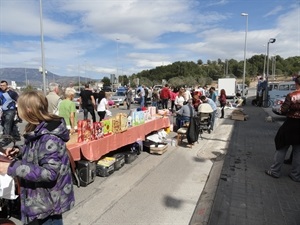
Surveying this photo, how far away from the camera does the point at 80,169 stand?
468cm

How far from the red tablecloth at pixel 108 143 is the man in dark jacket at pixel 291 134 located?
3.18 meters

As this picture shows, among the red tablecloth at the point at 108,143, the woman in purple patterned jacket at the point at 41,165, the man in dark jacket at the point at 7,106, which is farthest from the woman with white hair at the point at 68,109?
the woman in purple patterned jacket at the point at 41,165

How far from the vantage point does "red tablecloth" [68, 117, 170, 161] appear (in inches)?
175

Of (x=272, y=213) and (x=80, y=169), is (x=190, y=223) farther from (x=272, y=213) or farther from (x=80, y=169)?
(x=80, y=169)

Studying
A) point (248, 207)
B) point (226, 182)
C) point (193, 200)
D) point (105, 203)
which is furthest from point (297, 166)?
point (105, 203)

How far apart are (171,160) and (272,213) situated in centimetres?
310

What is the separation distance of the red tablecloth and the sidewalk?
6.78 feet

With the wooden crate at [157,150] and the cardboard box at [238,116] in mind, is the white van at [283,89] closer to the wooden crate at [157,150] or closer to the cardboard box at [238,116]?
the cardboard box at [238,116]

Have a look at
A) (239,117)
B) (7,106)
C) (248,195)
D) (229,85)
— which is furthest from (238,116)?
(229,85)

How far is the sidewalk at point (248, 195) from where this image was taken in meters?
3.50

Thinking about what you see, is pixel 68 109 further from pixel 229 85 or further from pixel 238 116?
pixel 229 85

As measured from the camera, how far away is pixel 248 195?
4242 millimetres

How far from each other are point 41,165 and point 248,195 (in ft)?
11.7

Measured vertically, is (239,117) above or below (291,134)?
below
